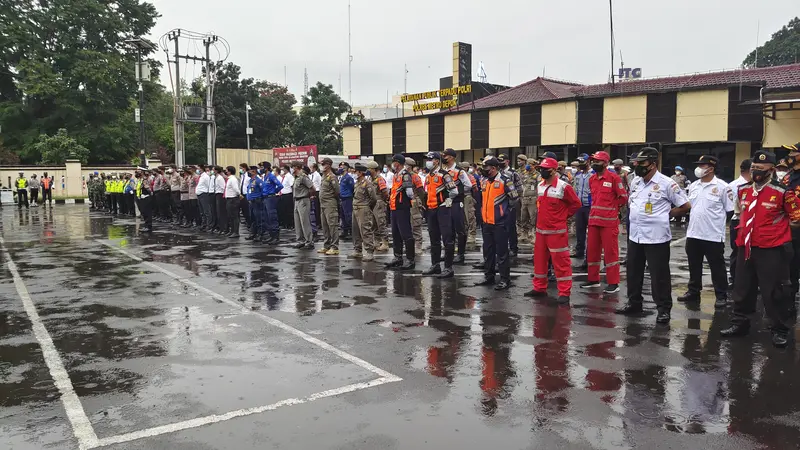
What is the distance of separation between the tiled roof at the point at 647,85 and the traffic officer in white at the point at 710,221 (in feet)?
51.2

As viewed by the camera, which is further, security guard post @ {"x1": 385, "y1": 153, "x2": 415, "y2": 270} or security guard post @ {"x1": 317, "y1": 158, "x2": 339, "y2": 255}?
security guard post @ {"x1": 317, "y1": 158, "x2": 339, "y2": 255}

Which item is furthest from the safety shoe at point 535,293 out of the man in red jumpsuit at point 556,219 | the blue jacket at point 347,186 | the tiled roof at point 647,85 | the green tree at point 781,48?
the green tree at point 781,48

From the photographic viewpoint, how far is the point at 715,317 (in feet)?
23.1

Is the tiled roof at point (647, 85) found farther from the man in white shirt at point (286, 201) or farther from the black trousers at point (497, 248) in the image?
the black trousers at point (497, 248)

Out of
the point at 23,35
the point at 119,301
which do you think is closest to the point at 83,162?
the point at 23,35

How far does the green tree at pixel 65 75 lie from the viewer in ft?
146

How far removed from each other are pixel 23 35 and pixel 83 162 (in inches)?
419

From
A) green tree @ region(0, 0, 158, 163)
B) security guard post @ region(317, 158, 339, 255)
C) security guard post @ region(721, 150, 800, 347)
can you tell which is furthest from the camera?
green tree @ region(0, 0, 158, 163)

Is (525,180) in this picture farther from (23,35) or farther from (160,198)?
(23,35)

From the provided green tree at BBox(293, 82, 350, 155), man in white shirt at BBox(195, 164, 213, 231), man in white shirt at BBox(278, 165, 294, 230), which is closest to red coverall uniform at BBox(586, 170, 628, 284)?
man in white shirt at BBox(278, 165, 294, 230)

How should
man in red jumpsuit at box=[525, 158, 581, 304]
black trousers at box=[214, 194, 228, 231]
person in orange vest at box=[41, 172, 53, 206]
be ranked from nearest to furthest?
man in red jumpsuit at box=[525, 158, 581, 304] < black trousers at box=[214, 194, 228, 231] < person in orange vest at box=[41, 172, 53, 206]

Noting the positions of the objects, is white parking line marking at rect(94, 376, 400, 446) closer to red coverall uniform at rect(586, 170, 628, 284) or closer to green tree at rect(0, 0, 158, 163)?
red coverall uniform at rect(586, 170, 628, 284)

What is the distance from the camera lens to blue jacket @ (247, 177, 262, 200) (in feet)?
49.3

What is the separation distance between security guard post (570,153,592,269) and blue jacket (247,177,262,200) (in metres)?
7.58
